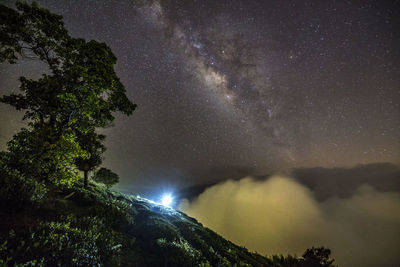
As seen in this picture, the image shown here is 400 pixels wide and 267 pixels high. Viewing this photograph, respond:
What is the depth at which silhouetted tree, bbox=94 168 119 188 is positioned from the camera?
19547 millimetres

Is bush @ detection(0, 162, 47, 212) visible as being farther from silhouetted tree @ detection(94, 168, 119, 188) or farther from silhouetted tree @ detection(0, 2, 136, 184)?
silhouetted tree @ detection(94, 168, 119, 188)

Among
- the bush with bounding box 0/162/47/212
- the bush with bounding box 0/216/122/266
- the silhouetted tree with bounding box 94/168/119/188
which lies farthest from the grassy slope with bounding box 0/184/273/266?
the silhouetted tree with bounding box 94/168/119/188

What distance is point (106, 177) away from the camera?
1969cm

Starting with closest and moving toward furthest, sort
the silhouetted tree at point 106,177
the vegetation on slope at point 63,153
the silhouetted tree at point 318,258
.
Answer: the vegetation on slope at point 63,153 < the silhouetted tree at point 106,177 < the silhouetted tree at point 318,258

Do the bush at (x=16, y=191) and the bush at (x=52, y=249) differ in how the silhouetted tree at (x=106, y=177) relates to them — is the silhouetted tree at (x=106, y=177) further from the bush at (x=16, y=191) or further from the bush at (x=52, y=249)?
the bush at (x=52, y=249)

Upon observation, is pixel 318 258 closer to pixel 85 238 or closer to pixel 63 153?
pixel 85 238

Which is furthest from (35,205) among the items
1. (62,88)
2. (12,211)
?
(62,88)

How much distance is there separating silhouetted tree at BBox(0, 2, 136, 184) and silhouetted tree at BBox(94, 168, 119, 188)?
39.6 feet

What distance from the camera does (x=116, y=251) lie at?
247 inches

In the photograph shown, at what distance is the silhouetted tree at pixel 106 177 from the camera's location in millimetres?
19547

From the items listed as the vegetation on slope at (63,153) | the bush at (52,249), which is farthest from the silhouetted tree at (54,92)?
the bush at (52,249)

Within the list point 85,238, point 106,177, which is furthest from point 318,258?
point 85,238

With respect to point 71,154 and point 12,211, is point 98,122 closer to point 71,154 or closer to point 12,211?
point 71,154

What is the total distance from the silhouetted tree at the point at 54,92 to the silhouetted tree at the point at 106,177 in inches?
475
